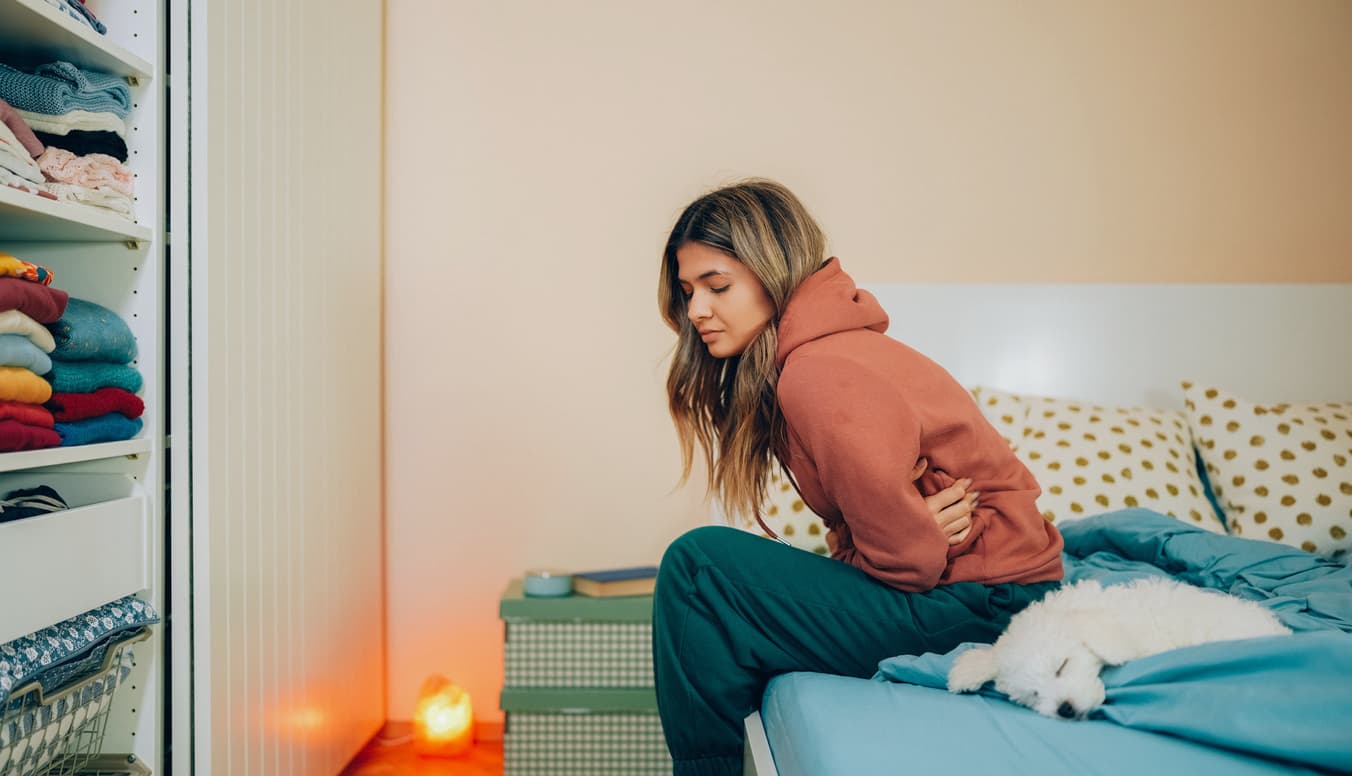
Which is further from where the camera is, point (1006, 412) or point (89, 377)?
point (1006, 412)

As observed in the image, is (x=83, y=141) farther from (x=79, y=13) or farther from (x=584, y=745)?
(x=584, y=745)

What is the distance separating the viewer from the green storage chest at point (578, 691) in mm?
1912

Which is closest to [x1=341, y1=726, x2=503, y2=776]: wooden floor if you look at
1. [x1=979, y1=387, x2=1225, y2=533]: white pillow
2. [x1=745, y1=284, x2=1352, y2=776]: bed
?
[x1=745, y1=284, x2=1352, y2=776]: bed

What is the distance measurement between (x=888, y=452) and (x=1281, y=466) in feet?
4.30

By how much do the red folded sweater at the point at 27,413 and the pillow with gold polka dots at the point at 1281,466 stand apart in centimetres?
220

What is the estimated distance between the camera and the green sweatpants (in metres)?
1.15

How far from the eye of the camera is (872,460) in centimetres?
107

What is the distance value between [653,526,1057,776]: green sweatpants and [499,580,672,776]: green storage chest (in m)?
0.75

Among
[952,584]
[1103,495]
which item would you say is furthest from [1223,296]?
[952,584]

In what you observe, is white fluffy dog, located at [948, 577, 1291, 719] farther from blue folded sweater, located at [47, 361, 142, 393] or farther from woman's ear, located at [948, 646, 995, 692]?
blue folded sweater, located at [47, 361, 142, 393]

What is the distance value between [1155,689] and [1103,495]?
107cm

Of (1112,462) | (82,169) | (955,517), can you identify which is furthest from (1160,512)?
(82,169)

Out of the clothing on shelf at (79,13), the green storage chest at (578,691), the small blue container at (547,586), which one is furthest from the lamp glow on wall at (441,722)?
the clothing on shelf at (79,13)

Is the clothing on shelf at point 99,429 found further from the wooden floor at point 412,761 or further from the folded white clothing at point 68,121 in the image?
the wooden floor at point 412,761
